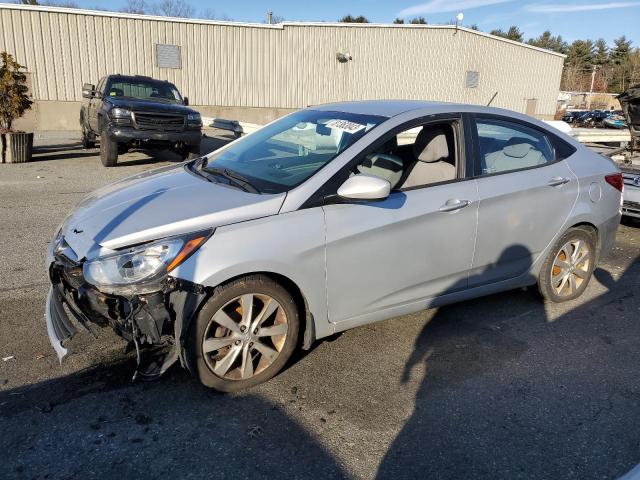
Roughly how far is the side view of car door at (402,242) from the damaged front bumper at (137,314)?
2.90ft

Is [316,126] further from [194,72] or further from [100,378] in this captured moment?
[194,72]

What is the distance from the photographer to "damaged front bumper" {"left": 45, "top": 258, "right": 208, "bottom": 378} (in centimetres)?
274

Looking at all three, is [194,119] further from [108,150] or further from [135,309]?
[135,309]

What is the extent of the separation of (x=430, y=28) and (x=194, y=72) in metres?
11.9

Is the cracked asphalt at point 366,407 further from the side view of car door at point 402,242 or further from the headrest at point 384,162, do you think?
the headrest at point 384,162

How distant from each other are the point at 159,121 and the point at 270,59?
13.2 meters

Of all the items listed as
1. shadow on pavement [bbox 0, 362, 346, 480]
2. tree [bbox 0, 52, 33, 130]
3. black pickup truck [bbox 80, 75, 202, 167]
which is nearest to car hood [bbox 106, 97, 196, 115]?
black pickup truck [bbox 80, 75, 202, 167]

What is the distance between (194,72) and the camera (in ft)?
69.7

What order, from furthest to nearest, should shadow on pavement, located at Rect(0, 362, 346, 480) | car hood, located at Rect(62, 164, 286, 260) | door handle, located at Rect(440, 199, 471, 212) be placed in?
door handle, located at Rect(440, 199, 471, 212), car hood, located at Rect(62, 164, 286, 260), shadow on pavement, located at Rect(0, 362, 346, 480)

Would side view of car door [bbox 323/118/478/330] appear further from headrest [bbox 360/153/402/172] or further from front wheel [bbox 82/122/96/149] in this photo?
front wheel [bbox 82/122/96/149]

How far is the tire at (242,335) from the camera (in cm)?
285

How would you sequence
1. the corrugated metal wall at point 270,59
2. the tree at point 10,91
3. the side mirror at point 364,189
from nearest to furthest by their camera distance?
the side mirror at point 364,189
the tree at point 10,91
the corrugated metal wall at point 270,59

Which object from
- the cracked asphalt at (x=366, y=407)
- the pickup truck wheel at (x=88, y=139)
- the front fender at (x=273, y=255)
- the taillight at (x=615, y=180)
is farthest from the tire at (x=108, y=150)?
the taillight at (x=615, y=180)

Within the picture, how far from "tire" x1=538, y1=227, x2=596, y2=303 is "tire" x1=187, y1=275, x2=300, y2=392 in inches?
95.4
